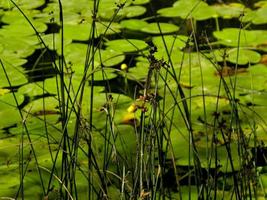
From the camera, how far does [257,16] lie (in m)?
2.75

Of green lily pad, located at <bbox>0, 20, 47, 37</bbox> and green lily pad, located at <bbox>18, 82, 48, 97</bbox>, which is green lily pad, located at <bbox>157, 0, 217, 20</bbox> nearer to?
green lily pad, located at <bbox>0, 20, 47, 37</bbox>

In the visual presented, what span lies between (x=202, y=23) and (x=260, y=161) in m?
1.11

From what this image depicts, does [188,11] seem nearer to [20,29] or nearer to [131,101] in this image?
[20,29]

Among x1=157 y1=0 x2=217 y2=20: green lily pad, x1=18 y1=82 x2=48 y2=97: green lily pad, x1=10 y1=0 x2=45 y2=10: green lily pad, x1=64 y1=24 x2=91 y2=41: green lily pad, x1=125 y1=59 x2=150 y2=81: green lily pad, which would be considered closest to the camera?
x1=18 y1=82 x2=48 y2=97: green lily pad

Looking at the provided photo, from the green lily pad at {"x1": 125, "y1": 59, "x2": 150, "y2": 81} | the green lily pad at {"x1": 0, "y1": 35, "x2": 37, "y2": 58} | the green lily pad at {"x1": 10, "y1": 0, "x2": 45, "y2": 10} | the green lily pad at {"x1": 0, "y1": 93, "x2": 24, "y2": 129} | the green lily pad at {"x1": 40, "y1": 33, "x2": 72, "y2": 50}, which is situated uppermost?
the green lily pad at {"x1": 10, "y1": 0, "x2": 45, "y2": 10}

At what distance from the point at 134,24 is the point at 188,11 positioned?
0.28 m

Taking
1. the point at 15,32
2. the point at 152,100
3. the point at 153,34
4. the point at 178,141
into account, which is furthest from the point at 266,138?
the point at 15,32

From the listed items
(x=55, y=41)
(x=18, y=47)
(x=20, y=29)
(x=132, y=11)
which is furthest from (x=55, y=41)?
(x=132, y=11)

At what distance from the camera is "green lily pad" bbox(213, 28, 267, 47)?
97.4 inches

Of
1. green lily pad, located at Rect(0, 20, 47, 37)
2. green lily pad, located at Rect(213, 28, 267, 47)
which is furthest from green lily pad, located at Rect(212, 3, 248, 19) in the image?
green lily pad, located at Rect(0, 20, 47, 37)

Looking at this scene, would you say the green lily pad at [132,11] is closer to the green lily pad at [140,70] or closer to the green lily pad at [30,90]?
the green lily pad at [140,70]

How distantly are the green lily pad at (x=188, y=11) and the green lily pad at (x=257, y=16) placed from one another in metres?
0.15

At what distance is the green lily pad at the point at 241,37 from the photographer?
2.47 metres

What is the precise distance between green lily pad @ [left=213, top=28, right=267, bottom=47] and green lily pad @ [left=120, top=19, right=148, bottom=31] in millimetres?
321
